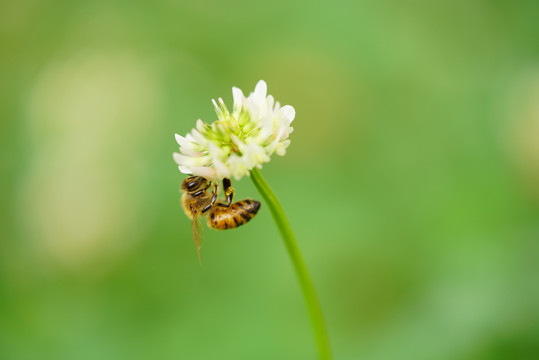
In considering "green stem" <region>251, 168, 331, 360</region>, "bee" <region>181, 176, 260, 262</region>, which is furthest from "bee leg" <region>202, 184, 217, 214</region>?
"green stem" <region>251, 168, 331, 360</region>

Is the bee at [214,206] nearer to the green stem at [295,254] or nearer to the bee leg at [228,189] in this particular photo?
the bee leg at [228,189]

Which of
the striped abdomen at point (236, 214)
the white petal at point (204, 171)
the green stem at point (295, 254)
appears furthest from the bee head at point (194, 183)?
the green stem at point (295, 254)

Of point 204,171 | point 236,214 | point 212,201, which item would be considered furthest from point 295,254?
point 212,201

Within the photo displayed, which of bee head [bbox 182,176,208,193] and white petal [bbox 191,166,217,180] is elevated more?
bee head [bbox 182,176,208,193]

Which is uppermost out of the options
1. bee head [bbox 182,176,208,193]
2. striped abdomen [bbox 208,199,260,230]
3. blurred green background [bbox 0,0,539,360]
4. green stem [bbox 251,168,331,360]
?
blurred green background [bbox 0,0,539,360]

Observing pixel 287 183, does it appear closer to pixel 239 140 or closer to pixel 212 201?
pixel 212 201

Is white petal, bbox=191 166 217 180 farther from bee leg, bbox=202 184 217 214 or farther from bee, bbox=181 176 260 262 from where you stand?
bee leg, bbox=202 184 217 214

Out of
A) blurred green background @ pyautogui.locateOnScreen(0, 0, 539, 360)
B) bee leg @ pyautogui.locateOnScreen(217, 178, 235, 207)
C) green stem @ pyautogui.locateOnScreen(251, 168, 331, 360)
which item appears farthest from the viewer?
blurred green background @ pyautogui.locateOnScreen(0, 0, 539, 360)

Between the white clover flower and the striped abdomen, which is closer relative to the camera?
the white clover flower
